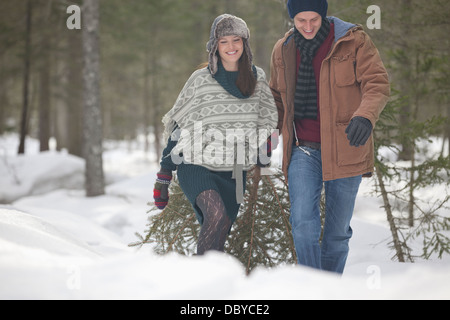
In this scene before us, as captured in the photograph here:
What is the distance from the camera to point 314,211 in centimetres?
307

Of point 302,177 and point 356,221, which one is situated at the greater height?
point 302,177

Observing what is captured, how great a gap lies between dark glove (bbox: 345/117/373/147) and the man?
0.12 ft

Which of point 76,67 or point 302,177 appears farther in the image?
point 76,67

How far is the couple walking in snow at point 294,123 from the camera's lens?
118 inches

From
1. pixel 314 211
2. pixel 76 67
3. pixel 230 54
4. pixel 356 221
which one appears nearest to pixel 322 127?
pixel 314 211

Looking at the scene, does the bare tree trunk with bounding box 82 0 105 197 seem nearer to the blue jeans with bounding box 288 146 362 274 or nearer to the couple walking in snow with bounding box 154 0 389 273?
the couple walking in snow with bounding box 154 0 389 273

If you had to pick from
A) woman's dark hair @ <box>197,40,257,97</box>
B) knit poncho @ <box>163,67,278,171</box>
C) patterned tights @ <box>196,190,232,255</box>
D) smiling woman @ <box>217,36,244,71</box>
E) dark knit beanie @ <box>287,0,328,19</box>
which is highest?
dark knit beanie @ <box>287,0,328,19</box>

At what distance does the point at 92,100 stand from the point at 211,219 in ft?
25.9

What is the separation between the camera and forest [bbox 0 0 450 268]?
17.9 ft

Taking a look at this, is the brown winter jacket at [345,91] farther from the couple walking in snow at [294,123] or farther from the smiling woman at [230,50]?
the smiling woman at [230,50]

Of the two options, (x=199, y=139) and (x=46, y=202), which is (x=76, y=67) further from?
(x=199, y=139)

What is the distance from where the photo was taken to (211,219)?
300 centimetres

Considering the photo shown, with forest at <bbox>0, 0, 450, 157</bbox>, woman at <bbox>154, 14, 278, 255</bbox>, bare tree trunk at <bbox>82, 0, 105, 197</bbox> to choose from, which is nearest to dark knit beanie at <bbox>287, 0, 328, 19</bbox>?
woman at <bbox>154, 14, 278, 255</bbox>

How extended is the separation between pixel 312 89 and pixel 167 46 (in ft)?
60.3
